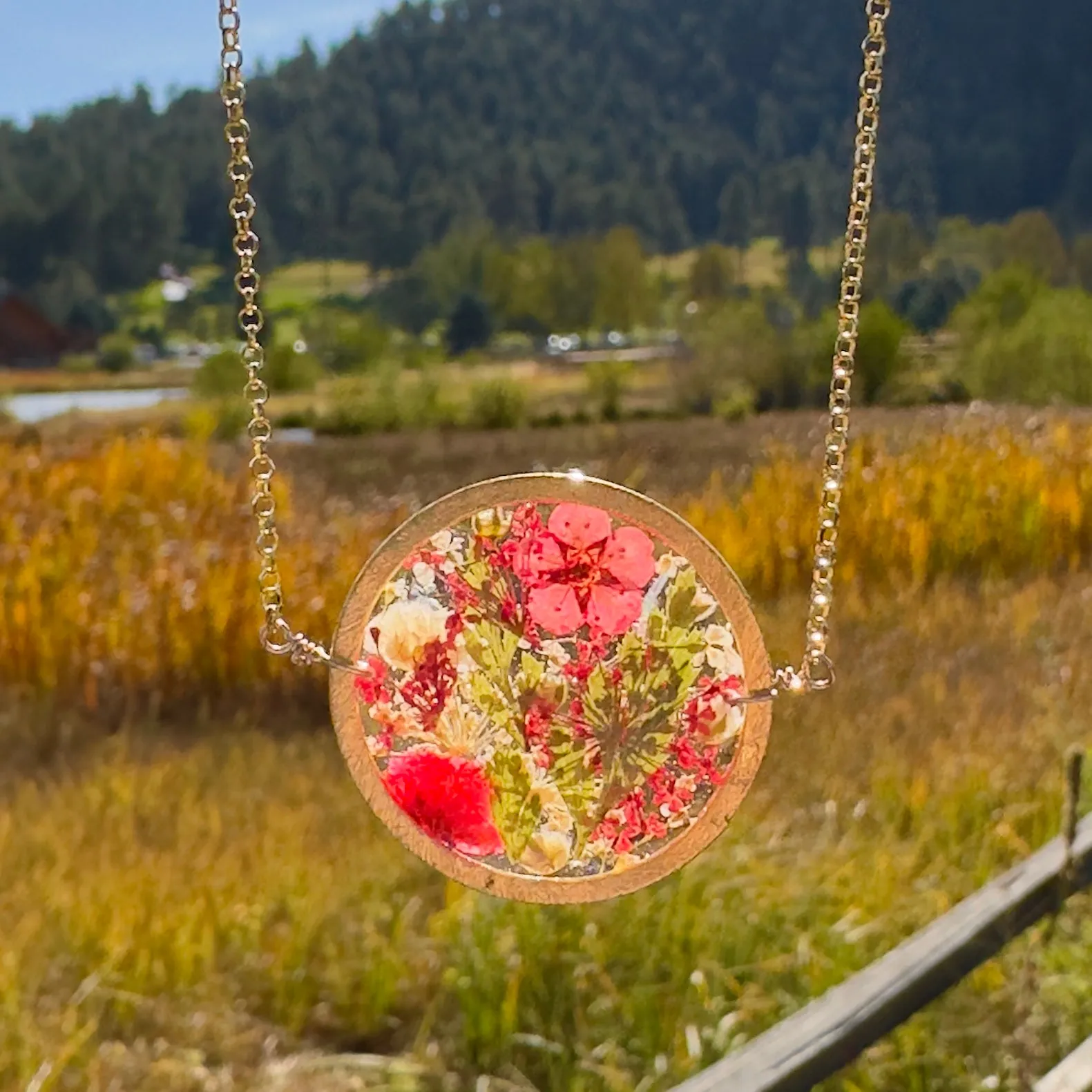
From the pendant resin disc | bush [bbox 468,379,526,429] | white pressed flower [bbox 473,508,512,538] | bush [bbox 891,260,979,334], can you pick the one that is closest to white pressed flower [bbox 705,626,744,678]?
the pendant resin disc

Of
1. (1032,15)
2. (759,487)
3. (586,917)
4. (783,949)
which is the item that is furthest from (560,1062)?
(1032,15)

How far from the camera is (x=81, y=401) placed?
1390 millimetres

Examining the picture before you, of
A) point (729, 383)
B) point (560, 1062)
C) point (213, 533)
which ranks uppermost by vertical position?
point (729, 383)

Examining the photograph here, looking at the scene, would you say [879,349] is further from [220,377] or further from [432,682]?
[432,682]

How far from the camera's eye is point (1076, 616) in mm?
1497

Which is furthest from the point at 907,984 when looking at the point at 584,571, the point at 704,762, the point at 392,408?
the point at 392,408

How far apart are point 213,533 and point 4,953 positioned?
0.54 meters

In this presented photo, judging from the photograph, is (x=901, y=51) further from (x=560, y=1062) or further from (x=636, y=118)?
(x=560, y=1062)

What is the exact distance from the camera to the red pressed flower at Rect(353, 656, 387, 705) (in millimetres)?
639

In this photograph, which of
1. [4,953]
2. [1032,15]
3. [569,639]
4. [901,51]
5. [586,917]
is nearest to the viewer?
[569,639]

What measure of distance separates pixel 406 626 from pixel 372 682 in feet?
0.12

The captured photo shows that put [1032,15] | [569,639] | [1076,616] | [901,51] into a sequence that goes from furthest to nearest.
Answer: [1076,616]
[1032,15]
[901,51]
[569,639]

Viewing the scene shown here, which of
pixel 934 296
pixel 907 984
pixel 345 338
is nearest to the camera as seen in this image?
pixel 907 984

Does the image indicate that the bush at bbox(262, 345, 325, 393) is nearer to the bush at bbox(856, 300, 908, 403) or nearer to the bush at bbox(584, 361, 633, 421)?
the bush at bbox(584, 361, 633, 421)
